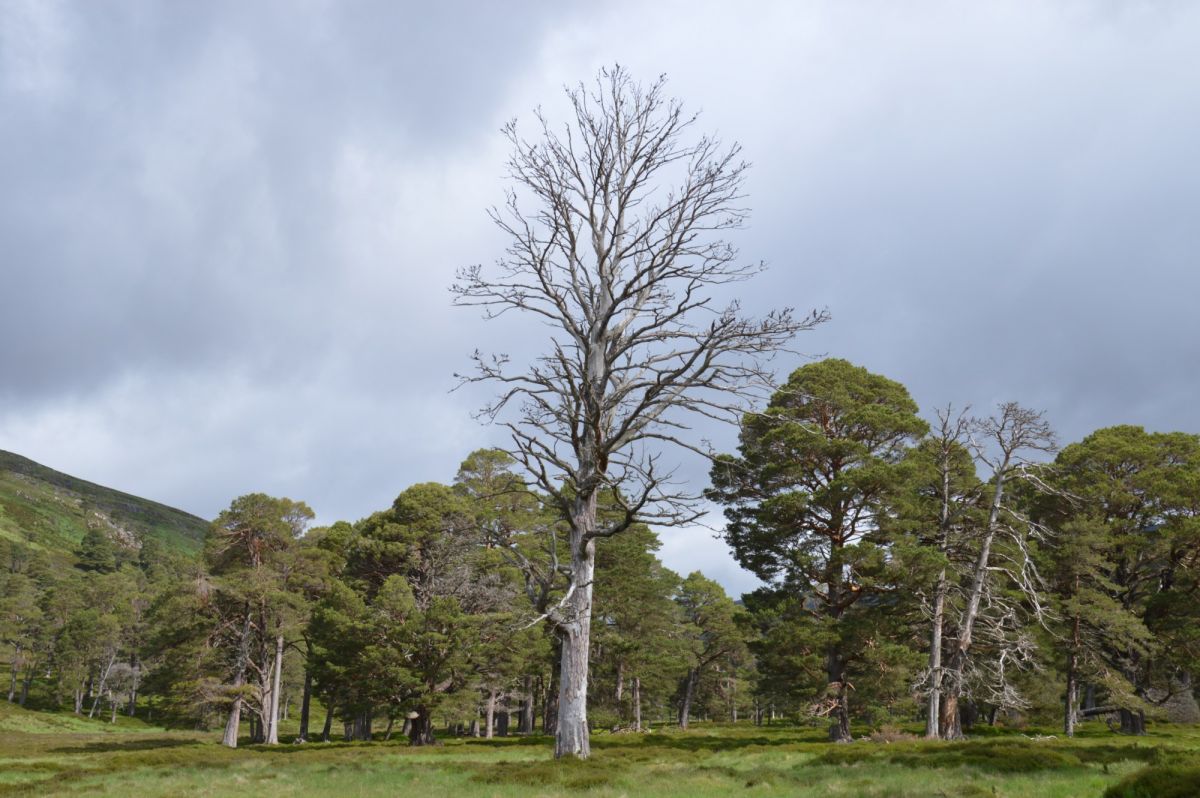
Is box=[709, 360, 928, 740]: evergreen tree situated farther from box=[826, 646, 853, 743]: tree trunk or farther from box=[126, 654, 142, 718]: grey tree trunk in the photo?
box=[126, 654, 142, 718]: grey tree trunk

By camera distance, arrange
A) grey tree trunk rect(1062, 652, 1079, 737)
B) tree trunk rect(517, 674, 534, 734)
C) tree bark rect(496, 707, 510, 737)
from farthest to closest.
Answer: tree bark rect(496, 707, 510, 737), tree trunk rect(517, 674, 534, 734), grey tree trunk rect(1062, 652, 1079, 737)

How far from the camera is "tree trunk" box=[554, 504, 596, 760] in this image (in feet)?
52.0

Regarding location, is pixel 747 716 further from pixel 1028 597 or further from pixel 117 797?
pixel 117 797

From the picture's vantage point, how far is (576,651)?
1623 centimetres

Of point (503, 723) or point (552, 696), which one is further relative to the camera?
point (503, 723)

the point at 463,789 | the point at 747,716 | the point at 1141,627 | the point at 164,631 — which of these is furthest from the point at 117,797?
the point at 747,716

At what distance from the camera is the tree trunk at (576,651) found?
15.8 meters

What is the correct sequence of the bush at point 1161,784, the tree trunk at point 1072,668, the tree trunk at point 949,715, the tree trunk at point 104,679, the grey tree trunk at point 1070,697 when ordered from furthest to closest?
the tree trunk at point 104,679 < the tree trunk at point 1072,668 < the grey tree trunk at point 1070,697 < the tree trunk at point 949,715 < the bush at point 1161,784

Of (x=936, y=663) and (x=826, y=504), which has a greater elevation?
(x=826, y=504)

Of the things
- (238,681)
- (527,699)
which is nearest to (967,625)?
(527,699)

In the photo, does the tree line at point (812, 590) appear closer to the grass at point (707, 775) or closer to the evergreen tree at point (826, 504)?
the evergreen tree at point (826, 504)

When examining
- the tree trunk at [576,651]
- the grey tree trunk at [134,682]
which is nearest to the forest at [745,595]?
the tree trunk at [576,651]

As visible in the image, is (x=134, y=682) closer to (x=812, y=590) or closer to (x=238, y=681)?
(x=238, y=681)

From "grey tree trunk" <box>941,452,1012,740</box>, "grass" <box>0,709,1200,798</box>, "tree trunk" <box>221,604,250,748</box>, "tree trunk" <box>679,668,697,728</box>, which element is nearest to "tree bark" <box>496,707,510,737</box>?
"tree trunk" <box>679,668,697,728</box>
